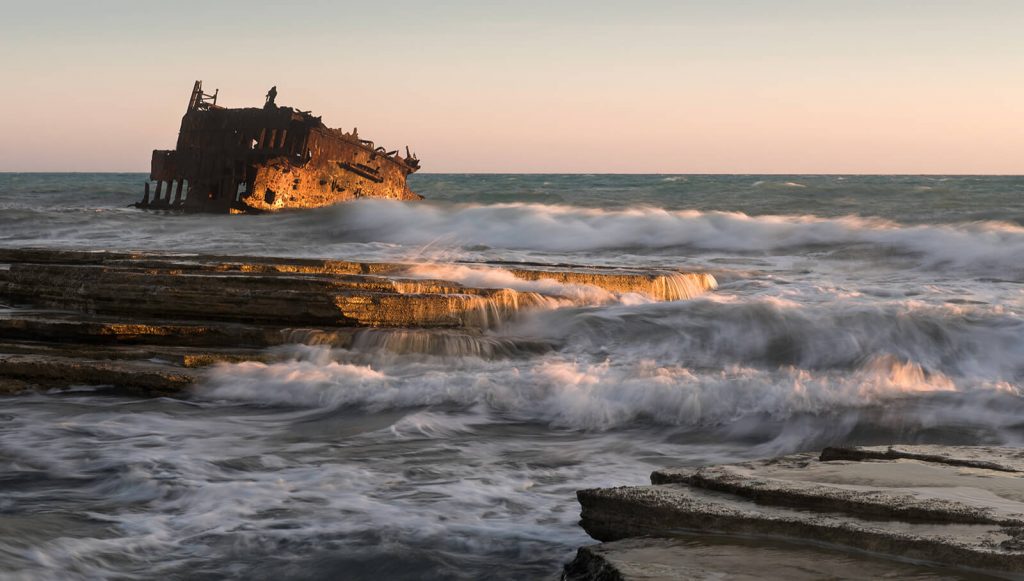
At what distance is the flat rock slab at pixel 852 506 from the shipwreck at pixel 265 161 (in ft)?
80.3

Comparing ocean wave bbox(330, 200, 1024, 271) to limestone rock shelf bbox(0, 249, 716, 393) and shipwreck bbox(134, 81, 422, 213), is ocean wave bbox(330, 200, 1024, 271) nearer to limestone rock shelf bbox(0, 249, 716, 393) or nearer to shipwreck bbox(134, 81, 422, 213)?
shipwreck bbox(134, 81, 422, 213)

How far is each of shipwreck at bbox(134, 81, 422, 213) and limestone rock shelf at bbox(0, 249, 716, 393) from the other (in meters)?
18.5

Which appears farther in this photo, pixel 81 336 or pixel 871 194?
pixel 871 194

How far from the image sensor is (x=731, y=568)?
2.91 metres

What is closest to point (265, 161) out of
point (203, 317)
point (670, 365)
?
point (203, 317)

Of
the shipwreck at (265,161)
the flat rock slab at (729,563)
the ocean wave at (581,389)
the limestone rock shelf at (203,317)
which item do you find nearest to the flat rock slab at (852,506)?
the flat rock slab at (729,563)

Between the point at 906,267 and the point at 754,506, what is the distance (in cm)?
1386

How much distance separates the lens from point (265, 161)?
2730 cm

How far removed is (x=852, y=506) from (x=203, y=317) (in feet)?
18.6

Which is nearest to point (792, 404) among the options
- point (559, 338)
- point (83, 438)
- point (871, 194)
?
point (559, 338)

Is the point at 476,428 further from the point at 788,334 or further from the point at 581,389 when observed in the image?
the point at 788,334

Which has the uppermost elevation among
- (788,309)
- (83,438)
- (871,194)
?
(871,194)

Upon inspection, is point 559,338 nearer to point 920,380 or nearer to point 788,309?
point 788,309

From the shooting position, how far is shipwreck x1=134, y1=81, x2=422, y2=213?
27141mm
